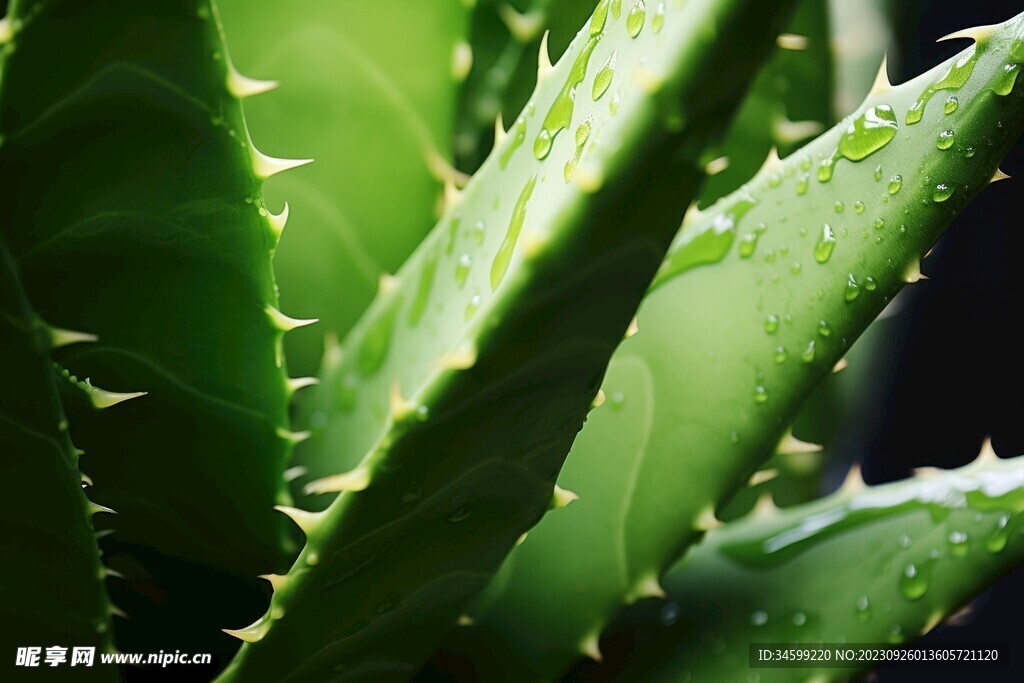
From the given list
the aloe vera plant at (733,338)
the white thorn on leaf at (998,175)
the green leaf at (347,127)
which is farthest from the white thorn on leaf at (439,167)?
the white thorn on leaf at (998,175)

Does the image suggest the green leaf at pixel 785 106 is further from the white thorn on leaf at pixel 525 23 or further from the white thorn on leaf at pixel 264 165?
the white thorn on leaf at pixel 264 165

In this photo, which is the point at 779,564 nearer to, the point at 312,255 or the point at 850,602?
the point at 850,602

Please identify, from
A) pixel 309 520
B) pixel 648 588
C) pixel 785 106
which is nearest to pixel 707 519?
pixel 648 588

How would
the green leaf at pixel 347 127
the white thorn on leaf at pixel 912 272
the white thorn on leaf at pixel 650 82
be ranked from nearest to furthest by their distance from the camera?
1. the white thorn on leaf at pixel 650 82
2. the white thorn on leaf at pixel 912 272
3. the green leaf at pixel 347 127

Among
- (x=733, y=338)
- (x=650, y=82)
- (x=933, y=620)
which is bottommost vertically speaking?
(x=933, y=620)

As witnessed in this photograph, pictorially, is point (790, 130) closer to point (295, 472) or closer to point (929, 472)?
point (929, 472)

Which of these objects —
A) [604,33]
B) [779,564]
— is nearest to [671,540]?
[779,564]
